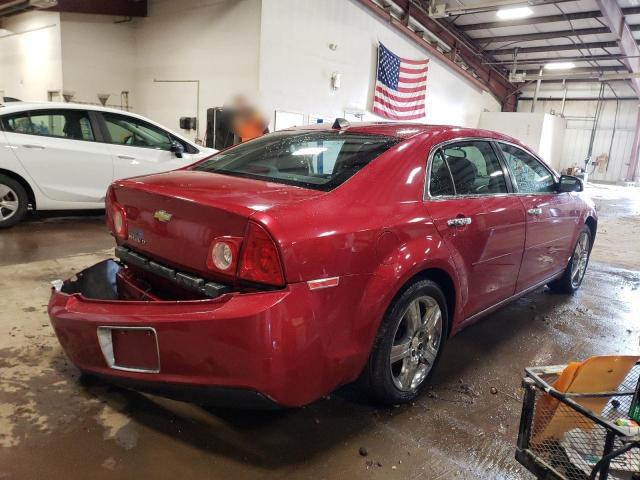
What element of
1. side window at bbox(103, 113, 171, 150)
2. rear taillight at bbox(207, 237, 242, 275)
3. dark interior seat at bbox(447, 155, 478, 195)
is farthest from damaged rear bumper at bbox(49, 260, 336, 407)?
side window at bbox(103, 113, 171, 150)

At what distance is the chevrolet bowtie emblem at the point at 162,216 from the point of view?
1872 mm

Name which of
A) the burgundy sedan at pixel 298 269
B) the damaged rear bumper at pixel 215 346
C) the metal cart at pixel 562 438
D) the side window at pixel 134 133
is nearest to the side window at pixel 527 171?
the burgundy sedan at pixel 298 269

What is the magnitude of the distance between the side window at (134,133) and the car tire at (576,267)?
4792 mm

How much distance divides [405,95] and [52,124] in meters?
8.97

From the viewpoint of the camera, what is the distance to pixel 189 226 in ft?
A: 5.87

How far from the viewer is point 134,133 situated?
579cm

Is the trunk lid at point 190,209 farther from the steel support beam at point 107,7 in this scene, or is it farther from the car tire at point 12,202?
the steel support beam at point 107,7

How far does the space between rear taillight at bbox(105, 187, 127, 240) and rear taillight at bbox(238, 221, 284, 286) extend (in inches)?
33.9

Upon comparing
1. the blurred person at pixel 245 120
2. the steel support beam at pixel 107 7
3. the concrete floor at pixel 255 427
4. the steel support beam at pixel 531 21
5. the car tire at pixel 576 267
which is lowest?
the concrete floor at pixel 255 427

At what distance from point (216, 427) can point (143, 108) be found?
953cm

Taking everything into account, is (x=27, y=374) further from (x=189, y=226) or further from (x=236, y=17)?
(x=236, y=17)

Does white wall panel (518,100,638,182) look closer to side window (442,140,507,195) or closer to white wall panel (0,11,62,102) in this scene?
white wall panel (0,11,62,102)

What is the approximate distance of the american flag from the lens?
36.1 feet

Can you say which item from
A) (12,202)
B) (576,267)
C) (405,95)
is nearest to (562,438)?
(576,267)
